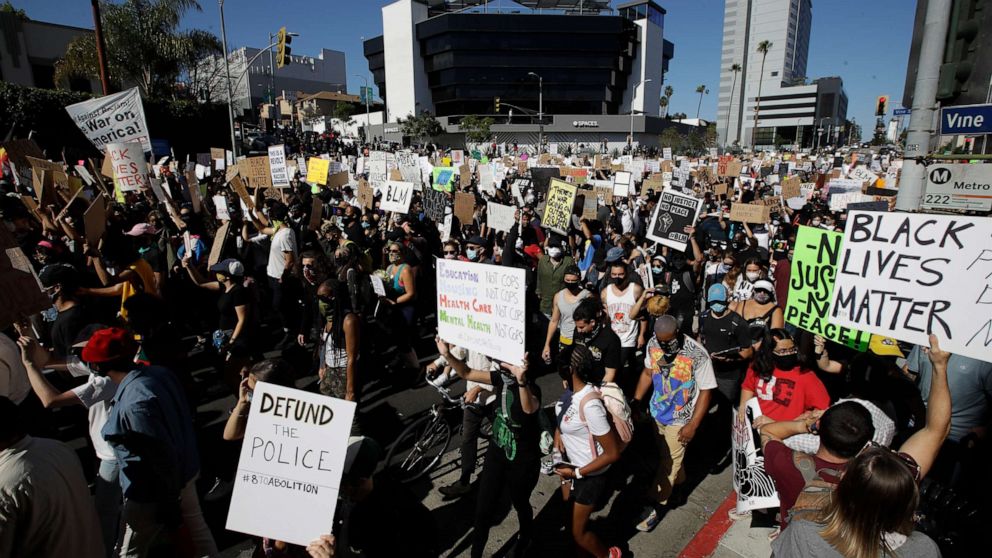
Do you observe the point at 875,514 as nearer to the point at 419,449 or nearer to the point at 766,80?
the point at 419,449

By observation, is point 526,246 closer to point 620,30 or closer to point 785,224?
point 785,224

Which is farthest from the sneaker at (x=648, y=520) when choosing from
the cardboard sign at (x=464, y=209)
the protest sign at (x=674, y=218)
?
the cardboard sign at (x=464, y=209)

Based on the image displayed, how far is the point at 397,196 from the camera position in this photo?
9.47m

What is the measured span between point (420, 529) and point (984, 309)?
3136 mm

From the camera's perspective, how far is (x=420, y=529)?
2465 mm

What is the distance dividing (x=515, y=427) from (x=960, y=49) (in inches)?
185

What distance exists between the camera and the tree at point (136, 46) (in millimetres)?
29922

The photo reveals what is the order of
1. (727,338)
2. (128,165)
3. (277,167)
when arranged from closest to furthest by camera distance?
(727,338) → (128,165) → (277,167)

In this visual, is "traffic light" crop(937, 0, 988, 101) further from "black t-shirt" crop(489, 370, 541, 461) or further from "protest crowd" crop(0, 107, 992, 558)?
"black t-shirt" crop(489, 370, 541, 461)

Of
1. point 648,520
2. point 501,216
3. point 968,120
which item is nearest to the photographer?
point 648,520

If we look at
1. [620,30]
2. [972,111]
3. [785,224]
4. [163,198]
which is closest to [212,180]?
[163,198]

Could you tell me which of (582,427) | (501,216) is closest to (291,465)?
(582,427)

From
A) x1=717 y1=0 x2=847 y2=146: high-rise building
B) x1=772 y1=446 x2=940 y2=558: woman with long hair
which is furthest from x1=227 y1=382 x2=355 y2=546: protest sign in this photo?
x1=717 y1=0 x2=847 y2=146: high-rise building

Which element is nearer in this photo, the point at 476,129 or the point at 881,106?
the point at 881,106
